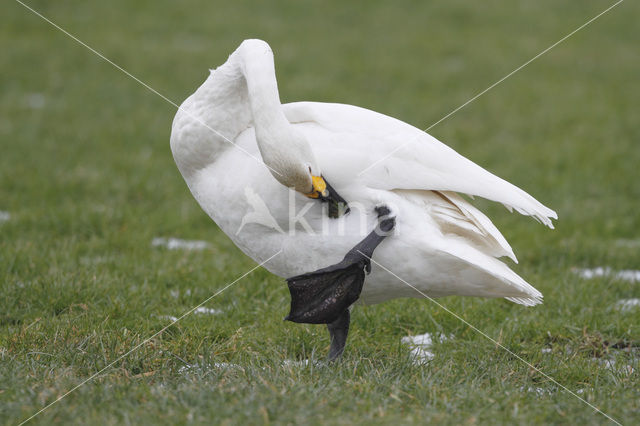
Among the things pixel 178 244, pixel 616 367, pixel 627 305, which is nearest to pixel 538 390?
pixel 616 367

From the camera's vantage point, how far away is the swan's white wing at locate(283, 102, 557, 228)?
3398mm

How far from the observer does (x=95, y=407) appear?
2994 mm

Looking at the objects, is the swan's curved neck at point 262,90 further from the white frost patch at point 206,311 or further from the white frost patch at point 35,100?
the white frost patch at point 35,100

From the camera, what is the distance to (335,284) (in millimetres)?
3389

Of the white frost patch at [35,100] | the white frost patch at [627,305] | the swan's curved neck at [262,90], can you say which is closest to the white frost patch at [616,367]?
the white frost patch at [627,305]

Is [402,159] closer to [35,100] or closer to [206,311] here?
[206,311]

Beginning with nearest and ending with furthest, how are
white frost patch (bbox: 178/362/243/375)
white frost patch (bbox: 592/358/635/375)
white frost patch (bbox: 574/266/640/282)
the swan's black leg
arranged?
the swan's black leg, white frost patch (bbox: 178/362/243/375), white frost patch (bbox: 592/358/635/375), white frost patch (bbox: 574/266/640/282)

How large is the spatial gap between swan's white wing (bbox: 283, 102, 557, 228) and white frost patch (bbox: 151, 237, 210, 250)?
234cm

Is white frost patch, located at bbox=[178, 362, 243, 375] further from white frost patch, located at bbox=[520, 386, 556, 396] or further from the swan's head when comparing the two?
white frost patch, located at bbox=[520, 386, 556, 396]

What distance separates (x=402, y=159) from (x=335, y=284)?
63 centimetres

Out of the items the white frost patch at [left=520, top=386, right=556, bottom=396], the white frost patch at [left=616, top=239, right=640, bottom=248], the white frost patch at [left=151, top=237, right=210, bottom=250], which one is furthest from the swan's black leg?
the white frost patch at [left=616, top=239, right=640, bottom=248]

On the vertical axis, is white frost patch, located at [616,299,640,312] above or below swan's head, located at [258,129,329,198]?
below

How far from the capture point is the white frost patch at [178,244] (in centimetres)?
564

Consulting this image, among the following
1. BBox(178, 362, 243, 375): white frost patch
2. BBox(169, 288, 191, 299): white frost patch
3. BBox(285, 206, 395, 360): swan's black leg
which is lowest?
BBox(169, 288, 191, 299): white frost patch
